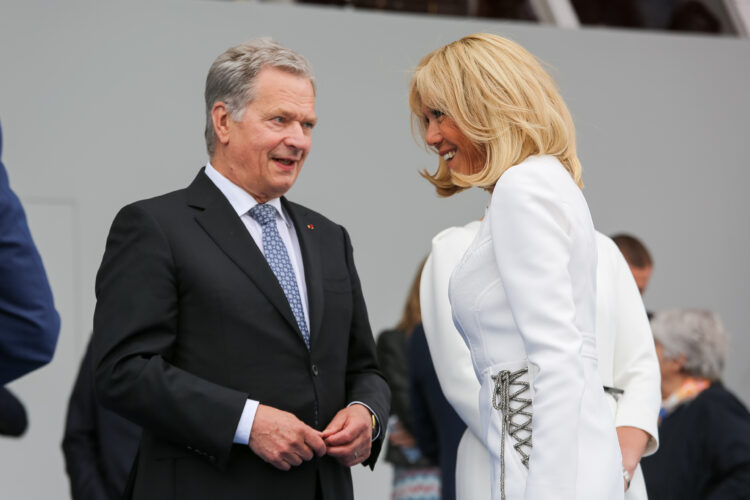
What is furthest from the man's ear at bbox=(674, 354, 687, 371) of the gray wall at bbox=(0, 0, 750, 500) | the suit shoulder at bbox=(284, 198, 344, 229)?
the suit shoulder at bbox=(284, 198, 344, 229)

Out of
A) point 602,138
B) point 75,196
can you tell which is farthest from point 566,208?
point 602,138

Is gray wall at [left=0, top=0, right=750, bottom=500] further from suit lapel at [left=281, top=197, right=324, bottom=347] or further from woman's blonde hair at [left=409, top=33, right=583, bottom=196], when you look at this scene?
woman's blonde hair at [left=409, top=33, right=583, bottom=196]

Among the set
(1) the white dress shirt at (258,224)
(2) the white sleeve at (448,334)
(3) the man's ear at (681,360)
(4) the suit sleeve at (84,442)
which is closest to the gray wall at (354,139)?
(3) the man's ear at (681,360)

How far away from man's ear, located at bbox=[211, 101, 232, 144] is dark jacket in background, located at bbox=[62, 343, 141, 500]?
1.21 meters

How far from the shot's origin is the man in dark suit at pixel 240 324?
2.20 m

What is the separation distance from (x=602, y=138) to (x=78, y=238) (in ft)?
9.93

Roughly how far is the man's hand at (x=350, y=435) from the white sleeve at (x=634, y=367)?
678mm

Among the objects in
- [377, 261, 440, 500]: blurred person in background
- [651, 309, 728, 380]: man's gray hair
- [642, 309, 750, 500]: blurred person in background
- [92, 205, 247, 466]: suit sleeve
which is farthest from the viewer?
[377, 261, 440, 500]: blurred person in background

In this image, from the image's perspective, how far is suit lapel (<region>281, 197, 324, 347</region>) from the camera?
241 centimetres

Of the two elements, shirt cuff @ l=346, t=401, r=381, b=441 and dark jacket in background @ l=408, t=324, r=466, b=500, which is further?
dark jacket in background @ l=408, t=324, r=466, b=500

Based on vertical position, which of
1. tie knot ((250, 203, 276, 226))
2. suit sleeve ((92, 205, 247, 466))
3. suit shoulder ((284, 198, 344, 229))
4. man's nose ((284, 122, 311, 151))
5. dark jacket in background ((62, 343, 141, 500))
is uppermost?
man's nose ((284, 122, 311, 151))

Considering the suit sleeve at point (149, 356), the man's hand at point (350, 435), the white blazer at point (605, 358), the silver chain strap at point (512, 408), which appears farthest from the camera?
the white blazer at point (605, 358)

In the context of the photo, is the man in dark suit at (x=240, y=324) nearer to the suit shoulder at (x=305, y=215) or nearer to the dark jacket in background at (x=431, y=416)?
the suit shoulder at (x=305, y=215)

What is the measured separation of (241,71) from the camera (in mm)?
2467
